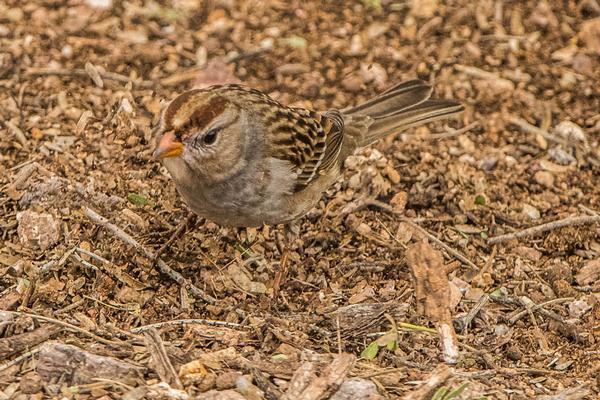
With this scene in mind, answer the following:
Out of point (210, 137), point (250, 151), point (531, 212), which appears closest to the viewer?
point (210, 137)

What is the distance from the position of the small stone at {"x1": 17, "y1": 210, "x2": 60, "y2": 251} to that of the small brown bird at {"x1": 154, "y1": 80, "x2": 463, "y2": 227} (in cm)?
76

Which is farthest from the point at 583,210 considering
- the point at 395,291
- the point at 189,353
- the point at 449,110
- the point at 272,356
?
the point at 189,353

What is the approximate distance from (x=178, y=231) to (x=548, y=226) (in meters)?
2.25

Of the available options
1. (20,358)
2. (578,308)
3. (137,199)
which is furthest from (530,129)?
(20,358)

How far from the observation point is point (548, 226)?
235 inches

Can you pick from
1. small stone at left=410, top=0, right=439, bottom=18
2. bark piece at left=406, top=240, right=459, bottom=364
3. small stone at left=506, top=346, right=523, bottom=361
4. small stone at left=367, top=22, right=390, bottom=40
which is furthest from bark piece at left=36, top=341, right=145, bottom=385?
small stone at left=410, top=0, right=439, bottom=18

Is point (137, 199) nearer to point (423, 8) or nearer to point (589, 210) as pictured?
point (589, 210)

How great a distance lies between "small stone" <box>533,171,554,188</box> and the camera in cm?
644

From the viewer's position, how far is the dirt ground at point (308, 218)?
4559 millimetres

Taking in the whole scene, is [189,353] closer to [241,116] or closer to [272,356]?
[272,356]

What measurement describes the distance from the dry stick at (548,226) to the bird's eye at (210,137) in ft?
6.22

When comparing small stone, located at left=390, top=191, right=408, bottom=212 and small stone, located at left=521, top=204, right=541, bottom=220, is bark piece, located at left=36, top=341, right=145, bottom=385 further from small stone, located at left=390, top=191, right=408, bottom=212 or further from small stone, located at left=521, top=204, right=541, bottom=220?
small stone, located at left=521, top=204, right=541, bottom=220

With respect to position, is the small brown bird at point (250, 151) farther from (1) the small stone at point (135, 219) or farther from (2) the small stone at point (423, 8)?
(2) the small stone at point (423, 8)

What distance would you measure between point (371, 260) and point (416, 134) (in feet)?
4.69
